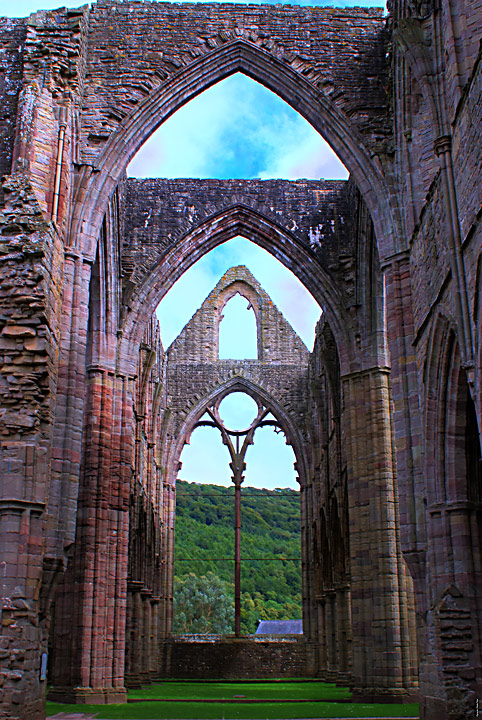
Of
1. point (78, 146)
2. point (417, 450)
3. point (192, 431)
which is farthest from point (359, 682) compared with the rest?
point (192, 431)

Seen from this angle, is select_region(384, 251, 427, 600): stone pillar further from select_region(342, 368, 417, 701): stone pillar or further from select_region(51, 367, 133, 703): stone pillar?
select_region(51, 367, 133, 703): stone pillar

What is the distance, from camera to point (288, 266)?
1655 centimetres

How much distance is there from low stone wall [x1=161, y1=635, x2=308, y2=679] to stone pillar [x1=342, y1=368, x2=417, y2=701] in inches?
413

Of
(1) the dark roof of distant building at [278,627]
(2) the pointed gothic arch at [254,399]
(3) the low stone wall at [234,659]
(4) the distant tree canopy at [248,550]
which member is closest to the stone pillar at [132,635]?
(3) the low stone wall at [234,659]

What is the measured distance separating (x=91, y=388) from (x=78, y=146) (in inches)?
171

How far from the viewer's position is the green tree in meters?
34.7

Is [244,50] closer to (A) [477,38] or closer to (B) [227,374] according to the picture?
(A) [477,38]

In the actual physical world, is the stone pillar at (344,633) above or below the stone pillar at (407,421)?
below

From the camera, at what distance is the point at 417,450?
9625 millimetres

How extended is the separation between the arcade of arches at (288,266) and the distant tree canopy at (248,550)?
63.3 ft

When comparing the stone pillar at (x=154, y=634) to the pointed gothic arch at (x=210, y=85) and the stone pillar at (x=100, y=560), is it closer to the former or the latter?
the stone pillar at (x=100, y=560)

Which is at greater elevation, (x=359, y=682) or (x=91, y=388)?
(x=91, y=388)

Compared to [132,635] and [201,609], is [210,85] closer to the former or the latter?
[132,635]

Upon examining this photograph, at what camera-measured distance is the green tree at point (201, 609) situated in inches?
1364
